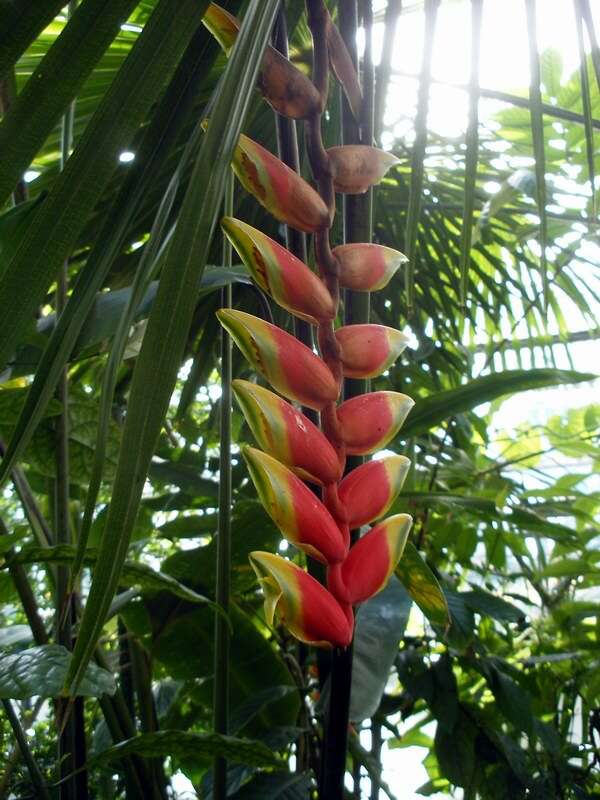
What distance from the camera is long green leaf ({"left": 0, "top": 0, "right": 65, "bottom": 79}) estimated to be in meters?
0.24

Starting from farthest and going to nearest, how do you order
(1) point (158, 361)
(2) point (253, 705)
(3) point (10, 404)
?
1. (2) point (253, 705)
2. (3) point (10, 404)
3. (1) point (158, 361)

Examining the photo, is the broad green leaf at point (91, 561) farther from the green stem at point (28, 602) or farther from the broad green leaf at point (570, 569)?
the broad green leaf at point (570, 569)

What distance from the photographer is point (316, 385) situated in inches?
11.6

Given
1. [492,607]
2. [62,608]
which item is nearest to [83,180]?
[62,608]

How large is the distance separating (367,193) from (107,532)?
19cm

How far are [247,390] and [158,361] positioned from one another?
8cm

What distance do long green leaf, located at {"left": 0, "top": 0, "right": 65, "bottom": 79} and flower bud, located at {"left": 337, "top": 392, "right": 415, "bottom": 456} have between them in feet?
0.55

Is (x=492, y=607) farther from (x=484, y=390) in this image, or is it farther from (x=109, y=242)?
(x=109, y=242)

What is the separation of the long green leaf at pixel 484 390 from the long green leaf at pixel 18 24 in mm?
452

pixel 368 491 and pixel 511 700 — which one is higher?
pixel 368 491

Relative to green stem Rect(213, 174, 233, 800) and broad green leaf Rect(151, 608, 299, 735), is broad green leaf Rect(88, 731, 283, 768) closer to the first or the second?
green stem Rect(213, 174, 233, 800)

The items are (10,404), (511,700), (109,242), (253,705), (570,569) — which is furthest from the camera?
(570,569)

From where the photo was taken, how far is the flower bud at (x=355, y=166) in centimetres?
31

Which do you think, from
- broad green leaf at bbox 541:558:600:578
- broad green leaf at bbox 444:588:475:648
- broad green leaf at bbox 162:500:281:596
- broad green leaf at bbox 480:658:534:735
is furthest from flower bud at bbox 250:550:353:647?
broad green leaf at bbox 541:558:600:578
